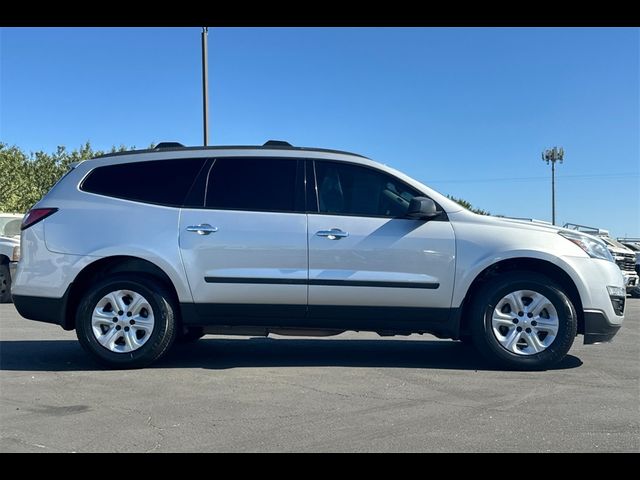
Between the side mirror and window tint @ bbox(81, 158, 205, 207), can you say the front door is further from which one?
window tint @ bbox(81, 158, 205, 207)

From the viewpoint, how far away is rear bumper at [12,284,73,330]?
5.45 m

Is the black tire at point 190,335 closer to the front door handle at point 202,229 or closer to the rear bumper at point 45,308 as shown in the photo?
the front door handle at point 202,229

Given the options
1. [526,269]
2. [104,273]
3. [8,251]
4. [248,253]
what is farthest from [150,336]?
[8,251]

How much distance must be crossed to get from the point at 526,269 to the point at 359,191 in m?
1.68

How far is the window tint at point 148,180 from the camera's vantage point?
559 cm

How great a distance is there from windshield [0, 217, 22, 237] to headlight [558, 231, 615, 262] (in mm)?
10228

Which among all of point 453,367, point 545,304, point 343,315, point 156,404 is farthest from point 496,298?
point 156,404

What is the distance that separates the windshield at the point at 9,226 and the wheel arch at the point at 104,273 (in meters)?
6.99

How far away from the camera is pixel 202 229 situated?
17.7 feet

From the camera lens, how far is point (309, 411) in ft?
13.7

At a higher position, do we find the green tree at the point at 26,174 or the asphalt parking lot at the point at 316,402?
the green tree at the point at 26,174

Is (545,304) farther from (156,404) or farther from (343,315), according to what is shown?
(156,404)

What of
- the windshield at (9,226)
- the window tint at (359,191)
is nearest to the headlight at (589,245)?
the window tint at (359,191)
